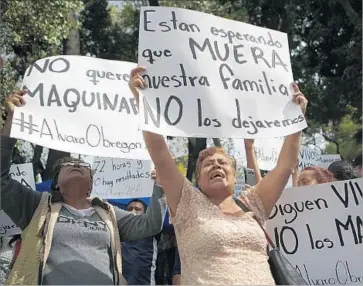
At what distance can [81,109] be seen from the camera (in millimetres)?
3809

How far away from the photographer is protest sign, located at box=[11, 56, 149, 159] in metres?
3.58

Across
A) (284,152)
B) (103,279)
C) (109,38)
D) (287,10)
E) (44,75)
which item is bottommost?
(103,279)

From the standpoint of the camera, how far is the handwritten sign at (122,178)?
6.41m

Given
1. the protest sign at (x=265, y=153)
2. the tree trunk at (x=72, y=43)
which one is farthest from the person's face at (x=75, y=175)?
the tree trunk at (x=72, y=43)

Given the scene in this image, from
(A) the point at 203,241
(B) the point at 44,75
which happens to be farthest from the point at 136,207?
(A) the point at 203,241

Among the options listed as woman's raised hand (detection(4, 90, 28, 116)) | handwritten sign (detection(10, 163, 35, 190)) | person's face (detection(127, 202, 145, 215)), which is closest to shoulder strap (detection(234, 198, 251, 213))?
woman's raised hand (detection(4, 90, 28, 116))

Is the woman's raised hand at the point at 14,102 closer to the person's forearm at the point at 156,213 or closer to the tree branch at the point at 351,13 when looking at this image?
the person's forearm at the point at 156,213

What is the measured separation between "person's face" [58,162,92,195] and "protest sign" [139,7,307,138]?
494 mm

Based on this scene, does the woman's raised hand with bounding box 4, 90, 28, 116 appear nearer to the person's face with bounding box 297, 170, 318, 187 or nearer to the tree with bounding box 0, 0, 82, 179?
the person's face with bounding box 297, 170, 318, 187

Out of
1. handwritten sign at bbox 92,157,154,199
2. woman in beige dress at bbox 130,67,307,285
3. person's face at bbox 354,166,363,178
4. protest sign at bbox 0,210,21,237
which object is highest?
handwritten sign at bbox 92,157,154,199

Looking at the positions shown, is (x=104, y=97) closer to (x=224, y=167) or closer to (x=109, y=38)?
(x=224, y=167)

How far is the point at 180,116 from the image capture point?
3.09 meters

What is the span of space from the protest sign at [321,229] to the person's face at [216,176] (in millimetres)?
728

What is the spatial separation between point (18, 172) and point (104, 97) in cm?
200
